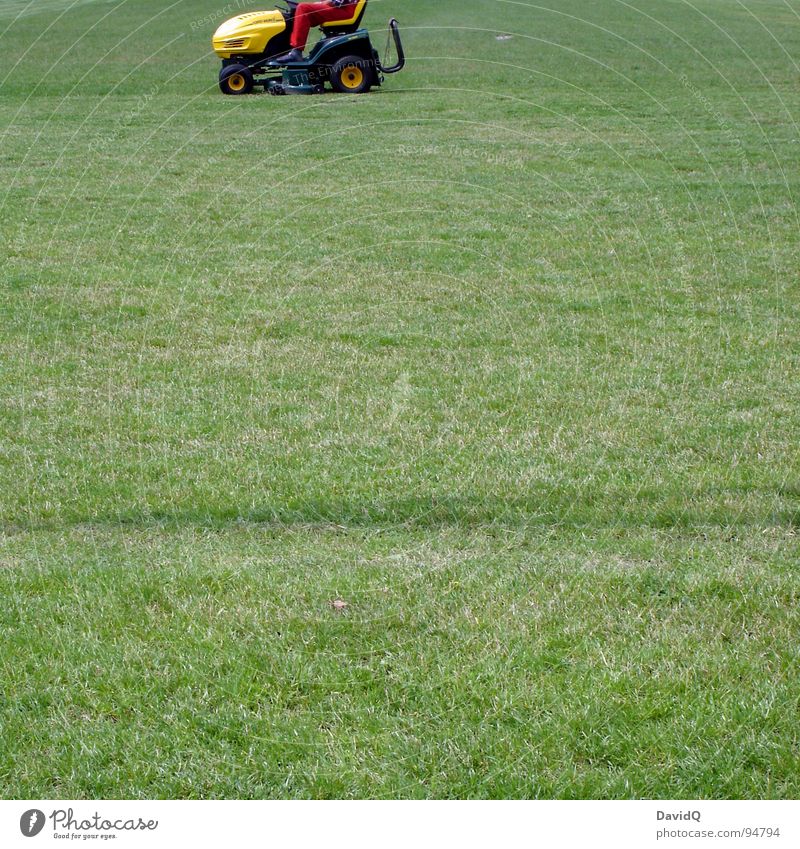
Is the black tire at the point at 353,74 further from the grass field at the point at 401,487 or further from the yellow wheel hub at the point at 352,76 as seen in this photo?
the grass field at the point at 401,487

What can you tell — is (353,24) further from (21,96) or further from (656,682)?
(656,682)

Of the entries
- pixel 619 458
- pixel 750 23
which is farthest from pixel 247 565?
pixel 750 23

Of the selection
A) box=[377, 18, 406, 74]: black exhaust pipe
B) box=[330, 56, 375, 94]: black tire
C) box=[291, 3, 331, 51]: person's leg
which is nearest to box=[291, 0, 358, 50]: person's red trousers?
box=[291, 3, 331, 51]: person's leg

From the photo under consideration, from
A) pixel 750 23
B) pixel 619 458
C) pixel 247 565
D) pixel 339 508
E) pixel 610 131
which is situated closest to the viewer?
pixel 247 565

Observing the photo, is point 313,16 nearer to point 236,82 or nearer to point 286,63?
point 286,63

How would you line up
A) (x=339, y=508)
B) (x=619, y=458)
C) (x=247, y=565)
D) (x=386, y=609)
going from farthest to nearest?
(x=619, y=458) → (x=339, y=508) → (x=247, y=565) → (x=386, y=609)

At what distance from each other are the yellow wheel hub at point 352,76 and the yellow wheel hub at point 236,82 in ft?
8.01

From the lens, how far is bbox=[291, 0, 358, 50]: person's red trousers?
22.3 m

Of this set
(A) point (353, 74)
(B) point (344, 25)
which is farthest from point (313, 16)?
(A) point (353, 74)

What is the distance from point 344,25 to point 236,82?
122 inches

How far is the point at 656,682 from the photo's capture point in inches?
189

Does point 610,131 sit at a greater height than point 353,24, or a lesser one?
lesser

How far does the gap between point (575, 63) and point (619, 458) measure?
27077 mm

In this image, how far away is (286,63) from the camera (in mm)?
23875
